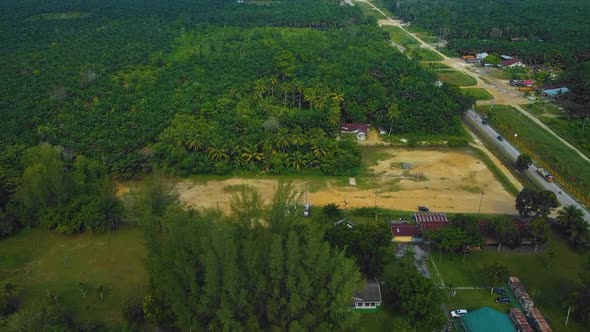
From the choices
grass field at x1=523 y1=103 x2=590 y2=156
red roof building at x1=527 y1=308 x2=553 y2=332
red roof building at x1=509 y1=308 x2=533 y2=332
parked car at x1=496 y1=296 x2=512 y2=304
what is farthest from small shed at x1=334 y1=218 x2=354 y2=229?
grass field at x1=523 y1=103 x2=590 y2=156

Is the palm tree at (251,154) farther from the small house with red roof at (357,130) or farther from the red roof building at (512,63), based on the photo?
the red roof building at (512,63)

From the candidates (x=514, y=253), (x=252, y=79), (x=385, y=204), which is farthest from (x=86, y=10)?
(x=514, y=253)

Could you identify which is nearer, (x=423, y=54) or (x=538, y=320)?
(x=538, y=320)

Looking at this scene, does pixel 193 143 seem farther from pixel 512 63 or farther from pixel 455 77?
pixel 512 63

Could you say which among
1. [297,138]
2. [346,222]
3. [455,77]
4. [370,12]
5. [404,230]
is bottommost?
[404,230]

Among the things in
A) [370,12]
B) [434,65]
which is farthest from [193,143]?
[370,12]

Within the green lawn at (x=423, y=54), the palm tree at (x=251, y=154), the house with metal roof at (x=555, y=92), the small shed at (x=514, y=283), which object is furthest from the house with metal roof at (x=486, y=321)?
the green lawn at (x=423, y=54)

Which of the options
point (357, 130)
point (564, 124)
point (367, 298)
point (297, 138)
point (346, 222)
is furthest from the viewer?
point (564, 124)
